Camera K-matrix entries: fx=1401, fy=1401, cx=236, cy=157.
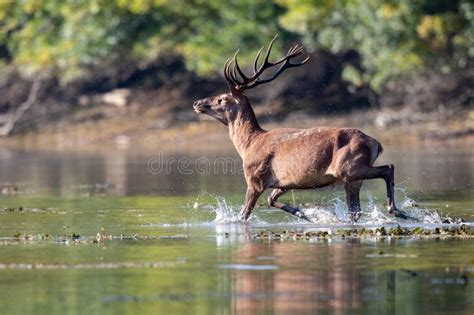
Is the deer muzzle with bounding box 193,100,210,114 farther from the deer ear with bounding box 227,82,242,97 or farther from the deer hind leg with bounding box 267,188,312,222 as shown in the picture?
the deer hind leg with bounding box 267,188,312,222

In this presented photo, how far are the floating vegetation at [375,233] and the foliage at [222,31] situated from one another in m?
16.8

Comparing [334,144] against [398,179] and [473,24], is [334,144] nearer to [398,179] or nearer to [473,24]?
[398,179]

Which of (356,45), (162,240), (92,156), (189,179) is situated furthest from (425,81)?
(162,240)

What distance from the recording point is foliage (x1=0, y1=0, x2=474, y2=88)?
3139cm

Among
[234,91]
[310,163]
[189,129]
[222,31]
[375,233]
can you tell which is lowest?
[375,233]

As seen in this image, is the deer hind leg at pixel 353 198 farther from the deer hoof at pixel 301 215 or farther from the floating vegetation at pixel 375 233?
the floating vegetation at pixel 375 233

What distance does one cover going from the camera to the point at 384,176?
1529 centimetres

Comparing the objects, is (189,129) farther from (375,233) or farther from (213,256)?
(213,256)

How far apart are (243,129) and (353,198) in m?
1.87

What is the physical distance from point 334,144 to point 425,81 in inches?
729

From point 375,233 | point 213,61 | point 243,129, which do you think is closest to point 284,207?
point 243,129

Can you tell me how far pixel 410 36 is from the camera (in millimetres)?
31375

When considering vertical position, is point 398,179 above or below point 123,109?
below

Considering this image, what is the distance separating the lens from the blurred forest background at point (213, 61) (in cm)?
3167
